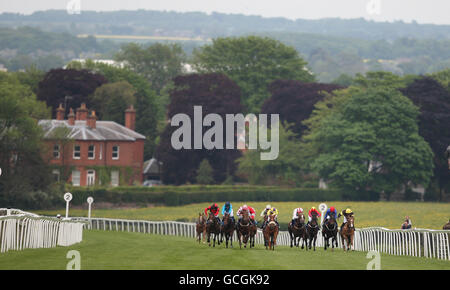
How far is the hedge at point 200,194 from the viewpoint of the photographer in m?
65.8

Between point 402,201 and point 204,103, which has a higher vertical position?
point 204,103

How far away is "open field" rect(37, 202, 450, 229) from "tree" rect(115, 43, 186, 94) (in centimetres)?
5728

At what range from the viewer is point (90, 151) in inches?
2975

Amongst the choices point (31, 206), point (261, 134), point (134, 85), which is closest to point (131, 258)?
point (31, 206)

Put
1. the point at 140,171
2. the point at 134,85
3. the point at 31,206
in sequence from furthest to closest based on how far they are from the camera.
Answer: the point at 134,85 → the point at 140,171 → the point at 31,206

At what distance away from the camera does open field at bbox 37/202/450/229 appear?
52.8m

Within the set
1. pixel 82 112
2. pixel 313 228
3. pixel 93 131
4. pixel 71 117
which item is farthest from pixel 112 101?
pixel 313 228

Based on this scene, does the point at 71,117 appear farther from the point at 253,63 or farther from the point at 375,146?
the point at 253,63

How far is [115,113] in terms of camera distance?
8738 cm

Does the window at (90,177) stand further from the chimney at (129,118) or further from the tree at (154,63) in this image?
the tree at (154,63)

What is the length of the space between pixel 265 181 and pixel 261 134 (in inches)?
191

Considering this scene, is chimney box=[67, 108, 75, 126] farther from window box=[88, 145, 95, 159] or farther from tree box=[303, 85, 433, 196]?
tree box=[303, 85, 433, 196]

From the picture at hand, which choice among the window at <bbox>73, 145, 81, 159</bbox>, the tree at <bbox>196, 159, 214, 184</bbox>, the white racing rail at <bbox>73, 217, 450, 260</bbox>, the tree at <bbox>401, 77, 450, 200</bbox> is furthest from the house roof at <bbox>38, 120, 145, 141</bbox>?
the white racing rail at <bbox>73, 217, 450, 260</bbox>
